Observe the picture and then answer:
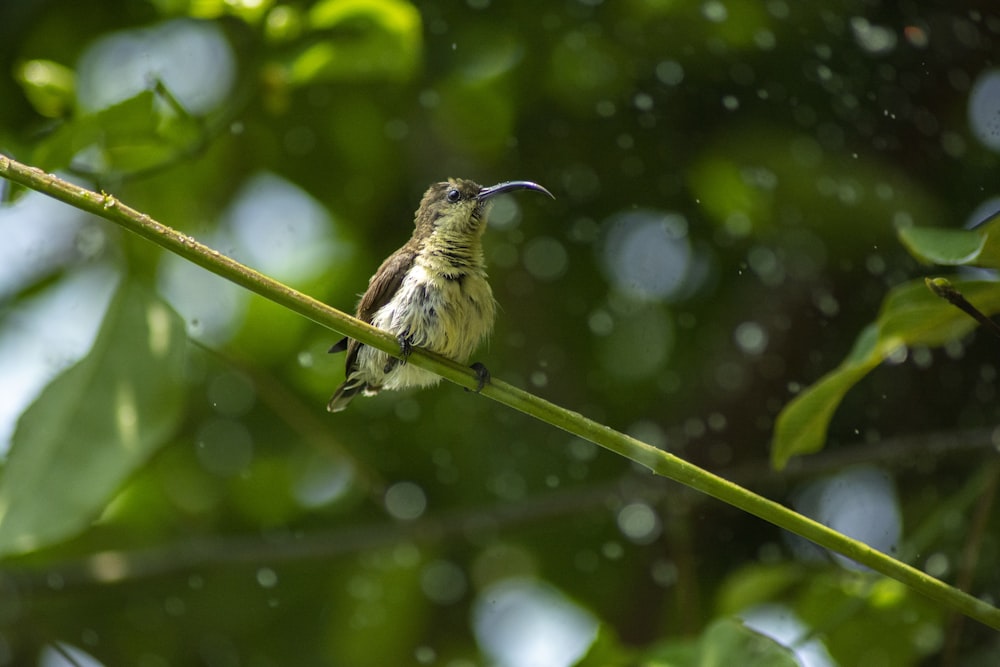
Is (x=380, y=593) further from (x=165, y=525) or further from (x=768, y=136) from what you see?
(x=768, y=136)

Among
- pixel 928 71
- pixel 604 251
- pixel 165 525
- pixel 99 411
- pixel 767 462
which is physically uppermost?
pixel 928 71

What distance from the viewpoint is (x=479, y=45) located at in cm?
311

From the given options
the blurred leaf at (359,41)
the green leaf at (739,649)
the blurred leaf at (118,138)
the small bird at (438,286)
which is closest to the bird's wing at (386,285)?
the small bird at (438,286)

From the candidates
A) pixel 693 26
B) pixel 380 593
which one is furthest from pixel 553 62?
pixel 380 593

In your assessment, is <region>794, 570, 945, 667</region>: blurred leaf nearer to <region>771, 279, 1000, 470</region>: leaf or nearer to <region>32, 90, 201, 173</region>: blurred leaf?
<region>771, 279, 1000, 470</region>: leaf

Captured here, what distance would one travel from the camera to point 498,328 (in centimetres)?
285

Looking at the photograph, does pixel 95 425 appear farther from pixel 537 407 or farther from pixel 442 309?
pixel 537 407

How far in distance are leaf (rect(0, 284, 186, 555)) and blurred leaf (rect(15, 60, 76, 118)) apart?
Answer: 0.58m

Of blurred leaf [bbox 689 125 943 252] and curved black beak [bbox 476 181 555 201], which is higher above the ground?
curved black beak [bbox 476 181 555 201]

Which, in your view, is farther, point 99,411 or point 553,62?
point 553,62

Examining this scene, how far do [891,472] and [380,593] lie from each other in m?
1.74

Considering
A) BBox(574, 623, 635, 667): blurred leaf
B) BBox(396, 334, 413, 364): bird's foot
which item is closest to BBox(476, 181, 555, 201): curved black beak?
BBox(396, 334, 413, 364): bird's foot

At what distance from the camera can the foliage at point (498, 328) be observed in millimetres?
2705

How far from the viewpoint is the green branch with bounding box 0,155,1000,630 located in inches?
58.3
